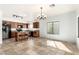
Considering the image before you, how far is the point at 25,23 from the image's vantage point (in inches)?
134

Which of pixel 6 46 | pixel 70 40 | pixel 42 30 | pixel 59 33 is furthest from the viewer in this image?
pixel 6 46

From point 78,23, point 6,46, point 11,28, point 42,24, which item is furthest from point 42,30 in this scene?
point 6,46

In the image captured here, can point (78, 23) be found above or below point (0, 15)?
below

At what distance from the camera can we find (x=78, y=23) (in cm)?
288

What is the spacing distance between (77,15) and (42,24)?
50.5 inches

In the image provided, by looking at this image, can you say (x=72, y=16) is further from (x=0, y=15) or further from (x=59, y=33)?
(x=0, y=15)

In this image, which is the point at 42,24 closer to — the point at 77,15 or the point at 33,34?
the point at 33,34

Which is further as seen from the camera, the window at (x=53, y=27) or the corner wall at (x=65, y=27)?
the window at (x=53, y=27)

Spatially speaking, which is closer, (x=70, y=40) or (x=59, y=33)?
(x=70, y=40)

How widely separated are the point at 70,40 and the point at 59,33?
455 mm

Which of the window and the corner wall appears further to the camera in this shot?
the window
